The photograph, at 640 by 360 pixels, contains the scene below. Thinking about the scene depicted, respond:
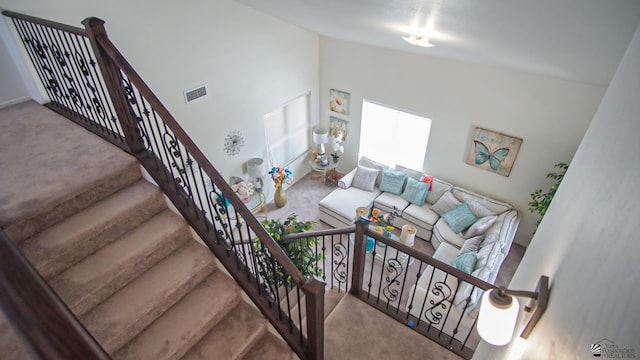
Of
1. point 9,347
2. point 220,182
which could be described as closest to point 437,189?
point 220,182

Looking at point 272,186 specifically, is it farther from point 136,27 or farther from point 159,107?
point 159,107

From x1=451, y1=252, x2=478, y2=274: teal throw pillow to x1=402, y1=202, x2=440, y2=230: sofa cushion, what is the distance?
1.34 meters

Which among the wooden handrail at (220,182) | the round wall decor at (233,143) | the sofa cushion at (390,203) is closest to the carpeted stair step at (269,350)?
the wooden handrail at (220,182)

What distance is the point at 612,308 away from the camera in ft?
2.79

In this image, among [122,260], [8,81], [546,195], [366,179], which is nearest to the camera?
[122,260]

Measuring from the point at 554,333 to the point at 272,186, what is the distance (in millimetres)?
6168

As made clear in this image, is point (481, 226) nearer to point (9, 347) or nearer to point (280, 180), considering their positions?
point (280, 180)

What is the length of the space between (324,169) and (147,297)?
18.1 feet

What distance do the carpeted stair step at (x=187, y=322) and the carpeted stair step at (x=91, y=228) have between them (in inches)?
24.2

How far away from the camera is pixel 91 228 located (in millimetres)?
2150

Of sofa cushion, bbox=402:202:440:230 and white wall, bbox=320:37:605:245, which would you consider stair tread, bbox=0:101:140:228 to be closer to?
sofa cushion, bbox=402:202:440:230

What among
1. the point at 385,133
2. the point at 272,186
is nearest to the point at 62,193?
the point at 272,186

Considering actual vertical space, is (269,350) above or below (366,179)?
above

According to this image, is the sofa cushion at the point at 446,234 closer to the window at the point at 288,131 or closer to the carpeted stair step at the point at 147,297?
the window at the point at 288,131
